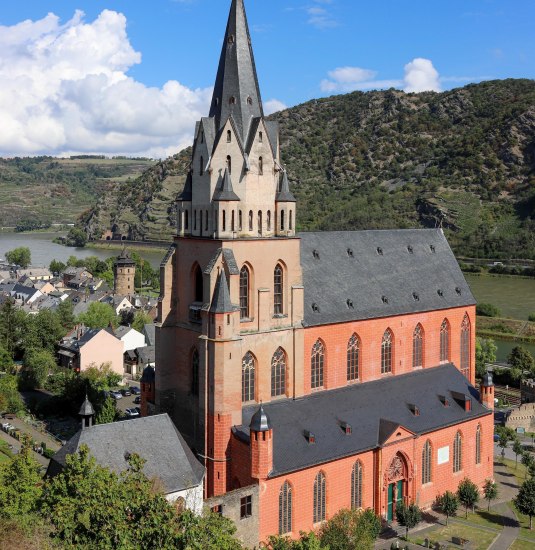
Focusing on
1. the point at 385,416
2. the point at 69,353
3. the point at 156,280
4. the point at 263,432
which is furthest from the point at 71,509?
the point at 156,280

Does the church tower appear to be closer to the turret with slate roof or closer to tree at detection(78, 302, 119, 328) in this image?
the turret with slate roof

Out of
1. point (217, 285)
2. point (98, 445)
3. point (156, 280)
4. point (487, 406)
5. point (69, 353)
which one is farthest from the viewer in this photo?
point (156, 280)

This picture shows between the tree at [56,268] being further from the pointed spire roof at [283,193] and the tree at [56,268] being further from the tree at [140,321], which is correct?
the pointed spire roof at [283,193]

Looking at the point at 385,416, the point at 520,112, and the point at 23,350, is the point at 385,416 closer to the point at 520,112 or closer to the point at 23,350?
the point at 23,350

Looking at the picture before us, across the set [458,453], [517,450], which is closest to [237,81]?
[458,453]

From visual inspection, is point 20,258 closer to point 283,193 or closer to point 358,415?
point 283,193

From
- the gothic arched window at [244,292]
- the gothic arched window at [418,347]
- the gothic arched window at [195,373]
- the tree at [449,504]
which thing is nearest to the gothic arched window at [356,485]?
the tree at [449,504]

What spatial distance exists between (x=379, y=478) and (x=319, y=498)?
14.4ft

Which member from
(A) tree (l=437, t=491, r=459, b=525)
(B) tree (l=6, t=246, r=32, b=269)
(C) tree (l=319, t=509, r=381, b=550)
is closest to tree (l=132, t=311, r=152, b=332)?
(A) tree (l=437, t=491, r=459, b=525)

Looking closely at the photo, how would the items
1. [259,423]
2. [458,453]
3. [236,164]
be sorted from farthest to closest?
[458,453], [236,164], [259,423]

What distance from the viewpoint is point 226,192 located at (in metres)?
37.6

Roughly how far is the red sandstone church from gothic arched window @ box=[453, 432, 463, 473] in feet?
0.43

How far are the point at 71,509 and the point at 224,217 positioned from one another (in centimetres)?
1887

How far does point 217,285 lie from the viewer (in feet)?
121
